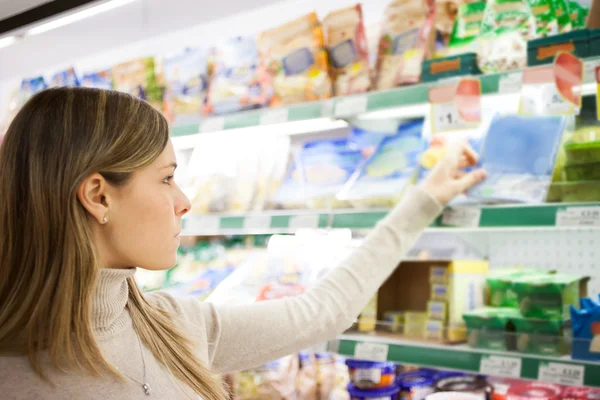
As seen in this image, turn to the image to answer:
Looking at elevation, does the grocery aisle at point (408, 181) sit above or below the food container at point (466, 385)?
above

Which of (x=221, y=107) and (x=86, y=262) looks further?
(x=221, y=107)

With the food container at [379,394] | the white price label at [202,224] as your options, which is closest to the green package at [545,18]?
the food container at [379,394]

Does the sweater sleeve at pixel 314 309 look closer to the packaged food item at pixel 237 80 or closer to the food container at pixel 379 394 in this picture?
the food container at pixel 379 394

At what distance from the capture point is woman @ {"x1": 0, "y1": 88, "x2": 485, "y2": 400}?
1094 millimetres

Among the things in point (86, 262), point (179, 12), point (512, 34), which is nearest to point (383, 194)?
point (512, 34)

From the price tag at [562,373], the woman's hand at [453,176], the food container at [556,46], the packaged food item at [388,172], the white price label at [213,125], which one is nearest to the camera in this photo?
the price tag at [562,373]

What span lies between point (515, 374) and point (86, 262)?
42.4 inches

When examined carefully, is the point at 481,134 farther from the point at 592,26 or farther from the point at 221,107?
the point at 221,107

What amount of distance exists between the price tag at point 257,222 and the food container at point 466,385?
2.45 feet

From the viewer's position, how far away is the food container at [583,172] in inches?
62.7

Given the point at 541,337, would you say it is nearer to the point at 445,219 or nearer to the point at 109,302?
the point at 445,219

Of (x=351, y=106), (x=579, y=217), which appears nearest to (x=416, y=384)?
(x=579, y=217)

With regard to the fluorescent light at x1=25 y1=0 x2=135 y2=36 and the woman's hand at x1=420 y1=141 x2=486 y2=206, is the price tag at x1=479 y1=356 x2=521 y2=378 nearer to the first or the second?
the woman's hand at x1=420 y1=141 x2=486 y2=206

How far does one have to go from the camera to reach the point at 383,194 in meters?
1.99
